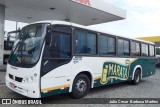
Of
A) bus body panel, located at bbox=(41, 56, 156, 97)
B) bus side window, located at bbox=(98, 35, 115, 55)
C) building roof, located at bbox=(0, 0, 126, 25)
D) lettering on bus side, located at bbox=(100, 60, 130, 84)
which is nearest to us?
bus body panel, located at bbox=(41, 56, 156, 97)

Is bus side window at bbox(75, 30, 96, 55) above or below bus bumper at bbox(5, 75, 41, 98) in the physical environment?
above

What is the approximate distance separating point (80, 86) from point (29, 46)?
2446 mm

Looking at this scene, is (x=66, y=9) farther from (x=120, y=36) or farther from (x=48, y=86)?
(x=48, y=86)

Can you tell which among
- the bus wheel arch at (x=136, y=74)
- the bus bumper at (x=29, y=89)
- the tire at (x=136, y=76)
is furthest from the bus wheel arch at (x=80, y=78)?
the tire at (x=136, y=76)

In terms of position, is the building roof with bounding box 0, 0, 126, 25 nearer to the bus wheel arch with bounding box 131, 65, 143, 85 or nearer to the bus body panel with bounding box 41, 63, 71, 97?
the bus wheel arch with bounding box 131, 65, 143, 85

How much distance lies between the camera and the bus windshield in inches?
243

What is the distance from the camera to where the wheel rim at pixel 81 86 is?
7409 millimetres

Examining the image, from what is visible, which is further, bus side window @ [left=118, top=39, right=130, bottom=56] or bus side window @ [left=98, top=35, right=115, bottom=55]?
bus side window @ [left=118, top=39, right=130, bottom=56]

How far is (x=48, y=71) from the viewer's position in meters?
6.22

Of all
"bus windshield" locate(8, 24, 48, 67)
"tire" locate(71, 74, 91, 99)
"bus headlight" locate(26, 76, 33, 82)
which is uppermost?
"bus windshield" locate(8, 24, 48, 67)

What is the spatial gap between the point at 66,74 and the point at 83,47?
140cm

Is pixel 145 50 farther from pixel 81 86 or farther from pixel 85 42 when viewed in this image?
pixel 81 86

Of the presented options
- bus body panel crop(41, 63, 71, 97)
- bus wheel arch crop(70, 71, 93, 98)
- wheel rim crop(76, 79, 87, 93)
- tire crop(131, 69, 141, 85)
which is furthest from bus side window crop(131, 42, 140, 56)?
bus body panel crop(41, 63, 71, 97)

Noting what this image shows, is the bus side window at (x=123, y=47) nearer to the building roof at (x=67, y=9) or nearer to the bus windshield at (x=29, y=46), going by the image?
the bus windshield at (x=29, y=46)
